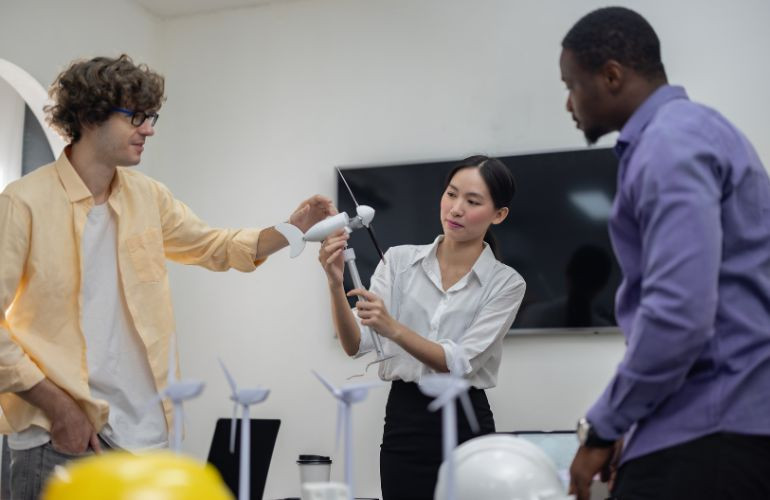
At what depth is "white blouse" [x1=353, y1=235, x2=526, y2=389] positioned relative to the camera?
2.40m

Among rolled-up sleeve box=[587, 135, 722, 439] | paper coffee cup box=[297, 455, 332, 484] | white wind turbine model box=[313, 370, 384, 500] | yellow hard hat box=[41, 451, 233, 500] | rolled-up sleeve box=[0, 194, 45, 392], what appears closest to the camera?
yellow hard hat box=[41, 451, 233, 500]

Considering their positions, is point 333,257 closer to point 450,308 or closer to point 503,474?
point 450,308

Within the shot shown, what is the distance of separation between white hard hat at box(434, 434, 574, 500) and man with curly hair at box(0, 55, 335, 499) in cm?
103

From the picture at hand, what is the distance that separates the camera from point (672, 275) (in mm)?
1249

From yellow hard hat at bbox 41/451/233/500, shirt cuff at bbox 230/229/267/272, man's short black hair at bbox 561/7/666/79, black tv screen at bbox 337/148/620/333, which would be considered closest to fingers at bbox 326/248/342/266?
shirt cuff at bbox 230/229/267/272

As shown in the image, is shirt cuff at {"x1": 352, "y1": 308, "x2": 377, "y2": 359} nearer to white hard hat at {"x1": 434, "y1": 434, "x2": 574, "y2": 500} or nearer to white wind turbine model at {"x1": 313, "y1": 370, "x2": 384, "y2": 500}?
white hard hat at {"x1": 434, "y1": 434, "x2": 574, "y2": 500}

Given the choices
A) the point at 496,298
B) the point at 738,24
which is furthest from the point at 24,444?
the point at 738,24

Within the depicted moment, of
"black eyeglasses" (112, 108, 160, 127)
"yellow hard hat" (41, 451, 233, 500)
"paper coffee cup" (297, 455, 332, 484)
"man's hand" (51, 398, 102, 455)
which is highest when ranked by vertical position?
"black eyeglasses" (112, 108, 160, 127)

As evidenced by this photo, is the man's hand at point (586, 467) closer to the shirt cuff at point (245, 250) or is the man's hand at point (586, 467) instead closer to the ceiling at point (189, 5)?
the shirt cuff at point (245, 250)

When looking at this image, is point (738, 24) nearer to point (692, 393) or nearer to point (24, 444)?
point (692, 393)

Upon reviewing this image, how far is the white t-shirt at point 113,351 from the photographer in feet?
6.84

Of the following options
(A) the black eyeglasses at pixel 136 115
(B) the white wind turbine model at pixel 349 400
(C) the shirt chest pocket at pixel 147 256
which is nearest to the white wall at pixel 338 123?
(C) the shirt chest pocket at pixel 147 256

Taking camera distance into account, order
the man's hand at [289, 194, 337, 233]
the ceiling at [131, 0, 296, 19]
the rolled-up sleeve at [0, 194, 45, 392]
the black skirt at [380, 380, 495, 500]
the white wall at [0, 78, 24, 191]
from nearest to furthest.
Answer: the rolled-up sleeve at [0, 194, 45, 392] < the black skirt at [380, 380, 495, 500] < the man's hand at [289, 194, 337, 233] < the white wall at [0, 78, 24, 191] < the ceiling at [131, 0, 296, 19]

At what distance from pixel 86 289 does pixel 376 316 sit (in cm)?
71
